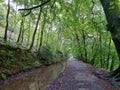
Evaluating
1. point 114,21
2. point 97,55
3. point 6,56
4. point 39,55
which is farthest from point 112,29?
point 97,55

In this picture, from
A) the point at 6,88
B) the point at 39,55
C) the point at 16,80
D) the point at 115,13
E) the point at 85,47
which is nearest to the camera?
the point at 6,88

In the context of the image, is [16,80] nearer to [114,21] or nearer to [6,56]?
[6,56]

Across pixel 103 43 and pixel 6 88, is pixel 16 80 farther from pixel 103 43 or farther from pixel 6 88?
pixel 103 43

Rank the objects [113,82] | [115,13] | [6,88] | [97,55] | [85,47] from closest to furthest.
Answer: [6,88], [115,13], [113,82], [97,55], [85,47]

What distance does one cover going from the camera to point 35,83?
10.0 meters

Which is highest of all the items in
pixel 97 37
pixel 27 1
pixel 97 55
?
pixel 27 1

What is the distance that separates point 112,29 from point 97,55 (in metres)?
27.1

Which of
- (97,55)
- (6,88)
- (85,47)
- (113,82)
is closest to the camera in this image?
(6,88)

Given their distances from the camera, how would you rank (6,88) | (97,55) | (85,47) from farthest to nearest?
(85,47), (97,55), (6,88)

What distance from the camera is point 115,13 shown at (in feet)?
31.4

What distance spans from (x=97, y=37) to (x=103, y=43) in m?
1.50

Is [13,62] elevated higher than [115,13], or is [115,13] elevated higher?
[115,13]

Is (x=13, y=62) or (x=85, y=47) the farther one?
(x=85, y=47)

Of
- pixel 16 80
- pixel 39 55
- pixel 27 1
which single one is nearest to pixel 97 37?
pixel 27 1
